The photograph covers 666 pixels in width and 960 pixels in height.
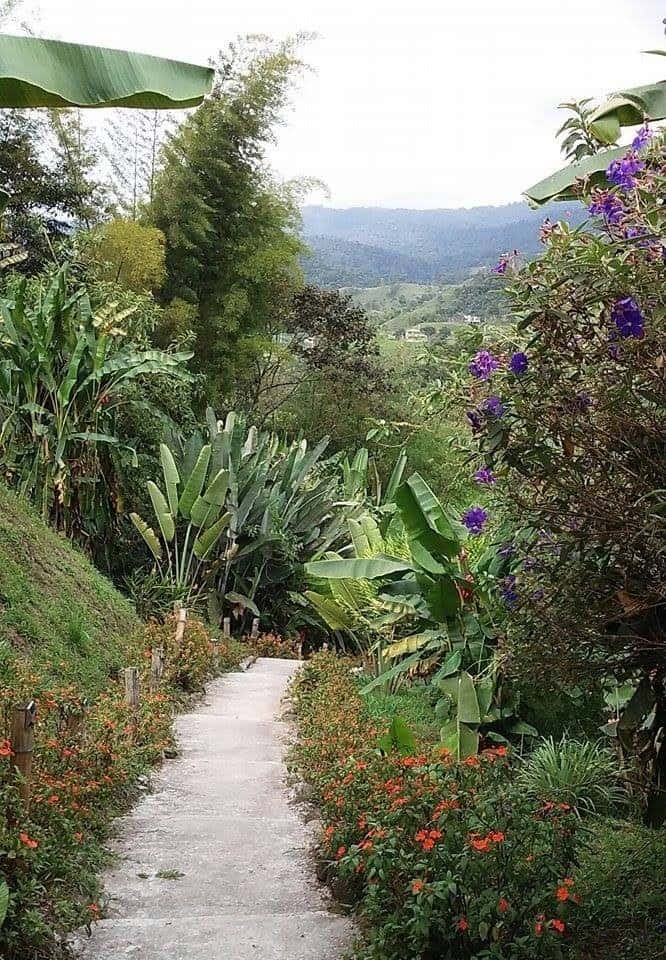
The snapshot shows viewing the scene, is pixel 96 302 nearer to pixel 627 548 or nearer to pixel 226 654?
pixel 226 654

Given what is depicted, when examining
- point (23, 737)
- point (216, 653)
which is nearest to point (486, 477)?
point (23, 737)

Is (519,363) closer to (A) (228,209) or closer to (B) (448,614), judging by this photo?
(B) (448,614)

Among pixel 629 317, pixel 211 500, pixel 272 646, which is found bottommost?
pixel 272 646

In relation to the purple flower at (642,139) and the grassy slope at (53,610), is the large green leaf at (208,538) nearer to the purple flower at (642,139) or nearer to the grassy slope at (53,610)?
the grassy slope at (53,610)

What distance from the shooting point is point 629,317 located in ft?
8.66

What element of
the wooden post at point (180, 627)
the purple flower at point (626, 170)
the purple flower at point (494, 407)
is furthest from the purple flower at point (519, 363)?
the wooden post at point (180, 627)

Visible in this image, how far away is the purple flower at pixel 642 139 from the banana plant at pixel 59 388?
306 inches

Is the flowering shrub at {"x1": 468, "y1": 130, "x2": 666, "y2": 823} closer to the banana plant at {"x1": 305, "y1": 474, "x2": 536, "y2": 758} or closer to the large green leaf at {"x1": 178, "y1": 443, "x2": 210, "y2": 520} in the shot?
the banana plant at {"x1": 305, "y1": 474, "x2": 536, "y2": 758}

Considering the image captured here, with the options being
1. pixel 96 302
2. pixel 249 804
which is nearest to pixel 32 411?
pixel 96 302

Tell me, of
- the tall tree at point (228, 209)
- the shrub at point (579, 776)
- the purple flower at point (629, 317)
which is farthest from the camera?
the tall tree at point (228, 209)

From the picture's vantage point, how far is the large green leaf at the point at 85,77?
2951 mm

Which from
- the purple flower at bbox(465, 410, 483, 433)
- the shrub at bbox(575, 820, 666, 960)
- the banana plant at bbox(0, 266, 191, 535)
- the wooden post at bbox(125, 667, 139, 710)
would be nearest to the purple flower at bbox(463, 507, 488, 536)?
the purple flower at bbox(465, 410, 483, 433)

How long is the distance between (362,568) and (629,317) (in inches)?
181

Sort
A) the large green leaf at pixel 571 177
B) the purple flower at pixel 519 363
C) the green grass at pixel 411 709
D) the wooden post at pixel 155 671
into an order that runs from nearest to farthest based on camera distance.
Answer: the purple flower at pixel 519 363
the large green leaf at pixel 571 177
the green grass at pixel 411 709
the wooden post at pixel 155 671
